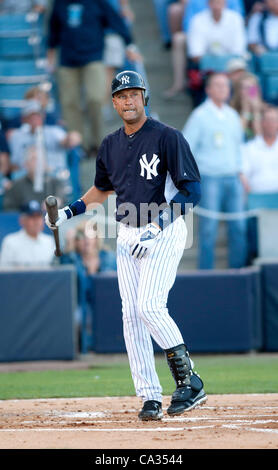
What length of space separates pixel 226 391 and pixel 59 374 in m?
2.14

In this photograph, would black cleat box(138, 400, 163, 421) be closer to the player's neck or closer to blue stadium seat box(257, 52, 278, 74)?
the player's neck

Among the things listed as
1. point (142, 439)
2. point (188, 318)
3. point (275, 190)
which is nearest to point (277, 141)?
point (275, 190)

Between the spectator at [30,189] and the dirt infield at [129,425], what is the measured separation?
4.17 metres

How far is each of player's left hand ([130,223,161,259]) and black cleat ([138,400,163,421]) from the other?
2.98 feet

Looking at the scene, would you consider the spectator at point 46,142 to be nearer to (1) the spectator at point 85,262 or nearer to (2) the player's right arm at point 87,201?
(1) the spectator at point 85,262

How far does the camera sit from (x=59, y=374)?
30.1 feet

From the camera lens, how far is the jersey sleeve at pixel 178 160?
228 inches

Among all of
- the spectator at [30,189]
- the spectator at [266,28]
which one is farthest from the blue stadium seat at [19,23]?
the spectator at [30,189]

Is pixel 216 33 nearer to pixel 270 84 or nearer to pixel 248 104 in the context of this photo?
pixel 270 84

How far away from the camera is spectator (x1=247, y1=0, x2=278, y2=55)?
545 inches

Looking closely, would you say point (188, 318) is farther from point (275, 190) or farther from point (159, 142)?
→ point (159, 142)

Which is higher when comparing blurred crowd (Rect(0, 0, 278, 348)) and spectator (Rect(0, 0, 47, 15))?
spectator (Rect(0, 0, 47, 15))

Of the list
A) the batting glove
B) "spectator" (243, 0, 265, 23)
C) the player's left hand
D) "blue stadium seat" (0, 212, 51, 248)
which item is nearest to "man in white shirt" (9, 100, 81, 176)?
"blue stadium seat" (0, 212, 51, 248)

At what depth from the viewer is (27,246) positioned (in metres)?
10.5
